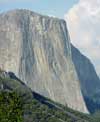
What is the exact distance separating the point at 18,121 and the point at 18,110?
6.48ft

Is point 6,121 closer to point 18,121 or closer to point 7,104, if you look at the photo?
point 18,121

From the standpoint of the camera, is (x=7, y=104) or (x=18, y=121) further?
(x=7, y=104)

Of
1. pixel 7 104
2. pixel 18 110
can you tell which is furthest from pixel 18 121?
pixel 7 104

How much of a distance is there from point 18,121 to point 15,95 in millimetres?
5467

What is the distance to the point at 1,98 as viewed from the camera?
105 meters

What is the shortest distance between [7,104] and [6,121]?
369 inches

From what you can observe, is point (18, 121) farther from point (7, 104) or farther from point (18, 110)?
point (7, 104)

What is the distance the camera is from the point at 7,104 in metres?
111

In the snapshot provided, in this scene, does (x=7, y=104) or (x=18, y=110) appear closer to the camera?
(x=18, y=110)

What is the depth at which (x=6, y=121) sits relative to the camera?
334 ft

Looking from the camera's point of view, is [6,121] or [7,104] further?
[7,104]

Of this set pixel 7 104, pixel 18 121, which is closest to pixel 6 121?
pixel 18 121

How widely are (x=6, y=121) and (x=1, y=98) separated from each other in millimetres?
5141

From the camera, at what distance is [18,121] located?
102875mm
